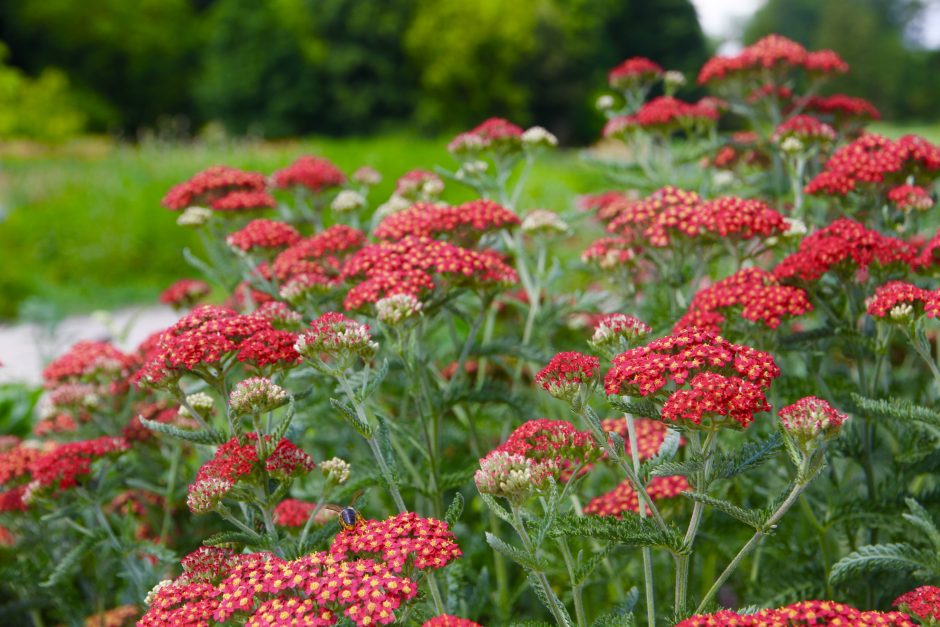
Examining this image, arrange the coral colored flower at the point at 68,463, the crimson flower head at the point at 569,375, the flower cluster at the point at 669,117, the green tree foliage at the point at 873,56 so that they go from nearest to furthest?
the crimson flower head at the point at 569,375, the coral colored flower at the point at 68,463, the flower cluster at the point at 669,117, the green tree foliage at the point at 873,56

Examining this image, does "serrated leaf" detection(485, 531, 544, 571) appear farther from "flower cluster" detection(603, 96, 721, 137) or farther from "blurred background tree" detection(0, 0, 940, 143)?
"blurred background tree" detection(0, 0, 940, 143)

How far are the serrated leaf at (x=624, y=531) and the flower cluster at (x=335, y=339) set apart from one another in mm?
721

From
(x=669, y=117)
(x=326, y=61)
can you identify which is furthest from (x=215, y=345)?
(x=326, y=61)

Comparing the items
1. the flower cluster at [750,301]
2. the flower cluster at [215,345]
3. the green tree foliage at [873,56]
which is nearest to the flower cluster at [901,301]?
the flower cluster at [750,301]

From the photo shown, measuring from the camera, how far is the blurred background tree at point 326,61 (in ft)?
132

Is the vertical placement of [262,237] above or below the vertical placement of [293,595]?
above

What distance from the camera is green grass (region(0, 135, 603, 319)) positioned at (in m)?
13.1

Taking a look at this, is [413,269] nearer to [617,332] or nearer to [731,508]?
[617,332]

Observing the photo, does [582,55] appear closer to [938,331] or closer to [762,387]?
[938,331]

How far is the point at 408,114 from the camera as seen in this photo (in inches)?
1674

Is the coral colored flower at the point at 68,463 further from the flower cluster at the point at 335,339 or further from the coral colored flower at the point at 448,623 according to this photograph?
the coral colored flower at the point at 448,623

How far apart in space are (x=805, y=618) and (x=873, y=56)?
229ft

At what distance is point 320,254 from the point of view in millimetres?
3328

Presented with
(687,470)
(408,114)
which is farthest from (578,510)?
(408,114)
